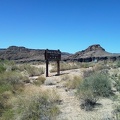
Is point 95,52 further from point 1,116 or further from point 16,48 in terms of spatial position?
point 1,116

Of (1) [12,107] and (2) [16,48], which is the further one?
(2) [16,48]

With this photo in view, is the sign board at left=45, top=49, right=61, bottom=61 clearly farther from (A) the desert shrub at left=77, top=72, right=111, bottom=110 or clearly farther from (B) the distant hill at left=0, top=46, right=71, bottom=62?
(B) the distant hill at left=0, top=46, right=71, bottom=62

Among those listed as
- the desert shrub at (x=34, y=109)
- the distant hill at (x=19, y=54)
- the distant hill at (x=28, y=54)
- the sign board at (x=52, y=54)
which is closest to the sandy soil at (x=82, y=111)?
the desert shrub at (x=34, y=109)

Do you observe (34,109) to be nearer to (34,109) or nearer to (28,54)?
(34,109)

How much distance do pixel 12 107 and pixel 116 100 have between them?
497 cm

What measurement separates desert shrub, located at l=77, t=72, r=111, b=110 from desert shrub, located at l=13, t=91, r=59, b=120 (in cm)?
166

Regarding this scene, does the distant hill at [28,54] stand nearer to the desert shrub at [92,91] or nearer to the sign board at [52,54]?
the sign board at [52,54]

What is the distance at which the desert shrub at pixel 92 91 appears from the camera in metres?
12.8

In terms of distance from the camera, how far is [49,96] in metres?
13.2

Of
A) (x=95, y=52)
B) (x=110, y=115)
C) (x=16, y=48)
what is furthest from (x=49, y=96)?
(x=16, y=48)

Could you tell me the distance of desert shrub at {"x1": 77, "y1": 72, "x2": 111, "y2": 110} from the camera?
42.0 feet

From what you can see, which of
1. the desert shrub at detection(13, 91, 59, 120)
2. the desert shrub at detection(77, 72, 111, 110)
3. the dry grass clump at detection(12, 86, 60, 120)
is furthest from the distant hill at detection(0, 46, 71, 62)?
the desert shrub at detection(13, 91, 59, 120)

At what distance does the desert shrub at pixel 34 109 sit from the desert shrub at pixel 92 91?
1.66 metres

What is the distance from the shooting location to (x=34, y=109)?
10.5 m
